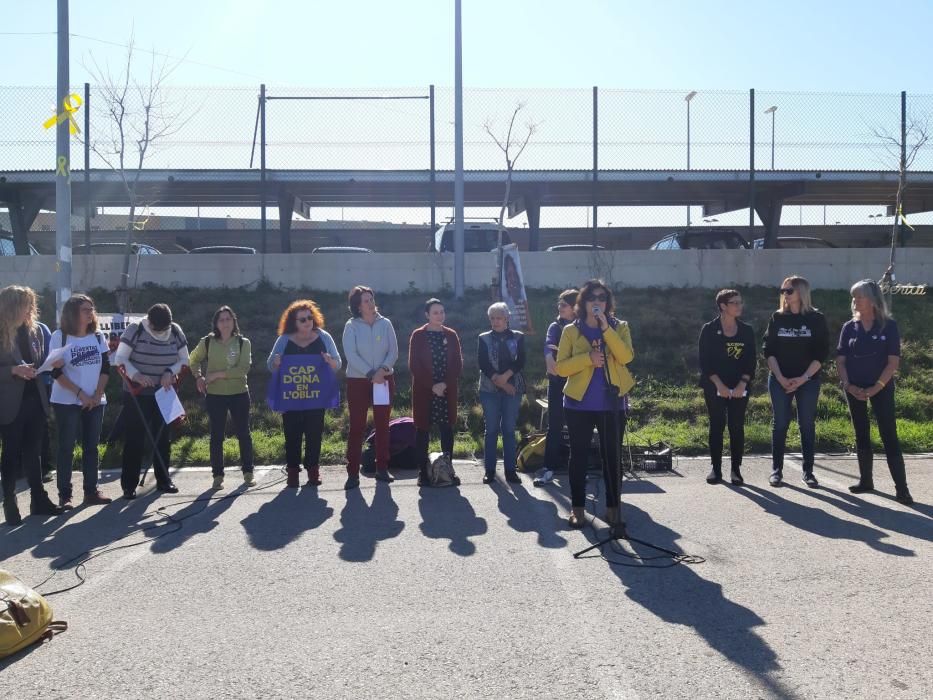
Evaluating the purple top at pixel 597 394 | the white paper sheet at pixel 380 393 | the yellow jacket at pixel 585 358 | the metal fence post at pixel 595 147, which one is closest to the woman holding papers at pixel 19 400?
the white paper sheet at pixel 380 393

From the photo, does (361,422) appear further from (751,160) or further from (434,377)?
(751,160)

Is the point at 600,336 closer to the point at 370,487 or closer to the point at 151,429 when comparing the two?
the point at 370,487

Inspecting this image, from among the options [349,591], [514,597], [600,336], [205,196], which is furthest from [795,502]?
[205,196]

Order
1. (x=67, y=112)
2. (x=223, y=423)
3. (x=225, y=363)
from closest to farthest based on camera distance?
(x=225, y=363), (x=223, y=423), (x=67, y=112)

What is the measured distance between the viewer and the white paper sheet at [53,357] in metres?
7.04

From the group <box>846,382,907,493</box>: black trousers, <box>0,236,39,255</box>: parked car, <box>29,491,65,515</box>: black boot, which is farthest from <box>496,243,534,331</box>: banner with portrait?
<box>0,236,39,255</box>: parked car

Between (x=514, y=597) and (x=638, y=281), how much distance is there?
1329 cm

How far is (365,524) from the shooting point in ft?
21.4

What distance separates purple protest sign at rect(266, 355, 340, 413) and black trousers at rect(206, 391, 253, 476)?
1.29 ft

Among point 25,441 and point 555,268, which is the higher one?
point 555,268

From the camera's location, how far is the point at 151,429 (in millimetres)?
7938

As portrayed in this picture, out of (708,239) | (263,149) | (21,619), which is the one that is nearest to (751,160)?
(708,239)

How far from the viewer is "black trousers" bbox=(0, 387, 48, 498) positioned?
21.9 ft

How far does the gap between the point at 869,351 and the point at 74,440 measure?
6943mm
